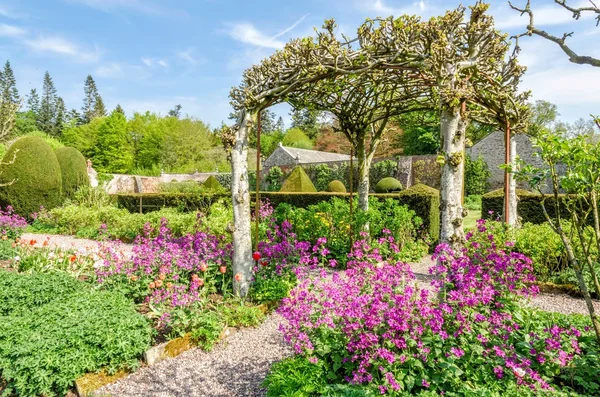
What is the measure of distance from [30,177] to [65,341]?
11.2 metres

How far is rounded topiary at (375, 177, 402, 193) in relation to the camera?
60.6 feet

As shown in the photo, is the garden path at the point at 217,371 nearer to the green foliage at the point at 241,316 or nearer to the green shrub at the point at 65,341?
the green foliage at the point at 241,316

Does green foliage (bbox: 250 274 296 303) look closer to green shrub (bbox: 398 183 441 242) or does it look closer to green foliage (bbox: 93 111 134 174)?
green shrub (bbox: 398 183 441 242)

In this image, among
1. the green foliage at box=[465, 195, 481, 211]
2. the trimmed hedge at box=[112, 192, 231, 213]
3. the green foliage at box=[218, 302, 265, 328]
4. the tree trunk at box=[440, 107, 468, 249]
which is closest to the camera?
the tree trunk at box=[440, 107, 468, 249]

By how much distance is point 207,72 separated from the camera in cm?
609

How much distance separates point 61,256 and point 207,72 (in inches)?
157

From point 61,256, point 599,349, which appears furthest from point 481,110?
point 61,256

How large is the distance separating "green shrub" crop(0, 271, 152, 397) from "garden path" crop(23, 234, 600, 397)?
0.75ft

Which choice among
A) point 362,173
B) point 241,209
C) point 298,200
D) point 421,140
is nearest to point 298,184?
point 298,200

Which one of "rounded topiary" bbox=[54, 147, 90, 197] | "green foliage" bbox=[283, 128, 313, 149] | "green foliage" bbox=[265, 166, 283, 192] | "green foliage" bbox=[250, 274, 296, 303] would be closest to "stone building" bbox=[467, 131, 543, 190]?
"green foliage" bbox=[265, 166, 283, 192]

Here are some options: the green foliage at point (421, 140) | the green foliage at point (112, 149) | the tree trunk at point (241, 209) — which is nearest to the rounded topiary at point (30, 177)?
the tree trunk at point (241, 209)

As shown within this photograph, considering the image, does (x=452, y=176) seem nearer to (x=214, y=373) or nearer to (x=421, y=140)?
(x=214, y=373)

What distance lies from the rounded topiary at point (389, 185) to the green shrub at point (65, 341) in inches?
636

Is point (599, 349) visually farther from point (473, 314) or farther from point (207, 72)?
point (207, 72)
